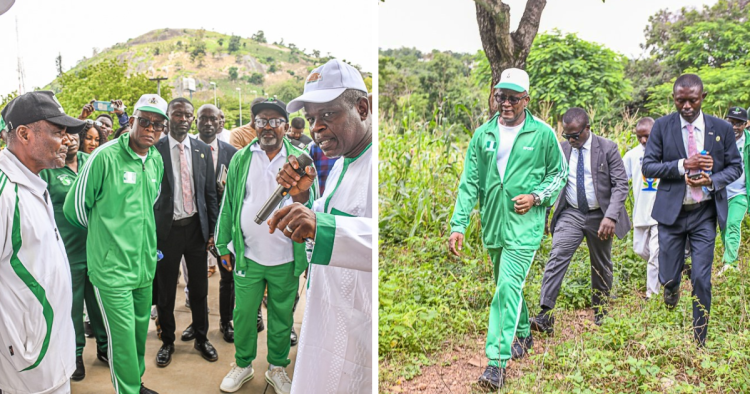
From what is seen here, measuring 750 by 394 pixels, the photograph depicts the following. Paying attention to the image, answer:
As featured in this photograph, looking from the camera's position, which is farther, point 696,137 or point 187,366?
point 696,137

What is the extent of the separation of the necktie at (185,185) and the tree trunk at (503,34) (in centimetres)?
150

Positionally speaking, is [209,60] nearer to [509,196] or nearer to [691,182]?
[509,196]

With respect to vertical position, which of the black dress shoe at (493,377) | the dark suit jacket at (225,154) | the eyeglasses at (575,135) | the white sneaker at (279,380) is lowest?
the black dress shoe at (493,377)

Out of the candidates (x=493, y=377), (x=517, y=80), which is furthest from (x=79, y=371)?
(x=517, y=80)

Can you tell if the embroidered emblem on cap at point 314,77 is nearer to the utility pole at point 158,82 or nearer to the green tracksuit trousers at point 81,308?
the utility pole at point 158,82

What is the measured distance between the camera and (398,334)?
312cm

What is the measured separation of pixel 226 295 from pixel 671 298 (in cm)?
205

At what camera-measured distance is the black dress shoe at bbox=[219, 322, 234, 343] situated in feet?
7.16

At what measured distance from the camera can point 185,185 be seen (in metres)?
2.03

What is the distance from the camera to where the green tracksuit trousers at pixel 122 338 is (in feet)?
6.41

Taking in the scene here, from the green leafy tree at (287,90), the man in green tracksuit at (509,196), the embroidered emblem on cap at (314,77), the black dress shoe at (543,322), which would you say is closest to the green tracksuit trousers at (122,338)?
the green leafy tree at (287,90)

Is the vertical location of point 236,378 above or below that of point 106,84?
below

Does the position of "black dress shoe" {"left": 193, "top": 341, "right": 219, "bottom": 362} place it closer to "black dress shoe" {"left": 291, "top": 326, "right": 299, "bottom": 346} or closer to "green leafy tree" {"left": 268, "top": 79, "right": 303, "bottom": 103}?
"black dress shoe" {"left": 291, "top": 326, "right": 299, "bottom": 346}

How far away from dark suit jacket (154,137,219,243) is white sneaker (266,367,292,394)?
1.88 ft
